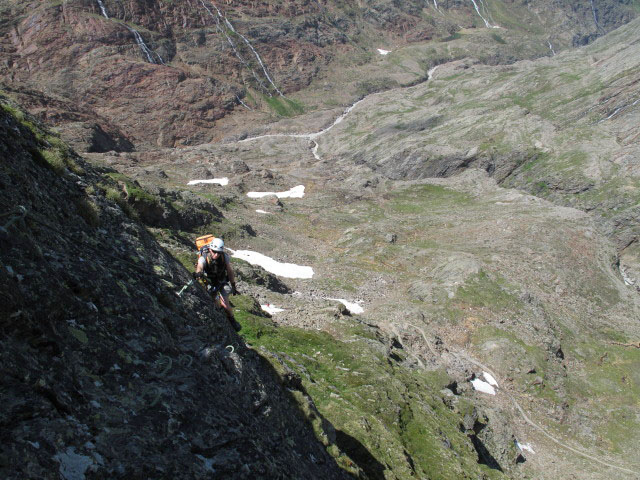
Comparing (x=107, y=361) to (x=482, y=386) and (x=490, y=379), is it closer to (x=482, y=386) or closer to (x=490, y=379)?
(x=482, y=386)

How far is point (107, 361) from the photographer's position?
6051 mm

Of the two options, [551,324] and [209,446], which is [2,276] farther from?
[551,324]

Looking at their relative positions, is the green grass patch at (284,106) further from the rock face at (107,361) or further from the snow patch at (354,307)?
the rock face at (107,361)

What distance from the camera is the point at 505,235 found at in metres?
57.5

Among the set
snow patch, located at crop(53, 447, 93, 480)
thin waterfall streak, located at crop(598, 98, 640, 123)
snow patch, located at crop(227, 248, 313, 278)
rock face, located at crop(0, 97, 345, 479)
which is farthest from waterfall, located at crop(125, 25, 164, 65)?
snow patch, located at crop(53, 447, 93, 480)

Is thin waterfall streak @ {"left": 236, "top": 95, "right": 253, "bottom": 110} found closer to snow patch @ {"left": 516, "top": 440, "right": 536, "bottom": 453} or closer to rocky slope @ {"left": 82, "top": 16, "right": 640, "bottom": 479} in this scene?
rocky slope @ {"left": 82, "top": 16, "right": 640, "bottom": 479}

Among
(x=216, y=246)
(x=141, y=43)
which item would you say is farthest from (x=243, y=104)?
(x=216, y=246)

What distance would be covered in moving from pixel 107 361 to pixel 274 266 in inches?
1543

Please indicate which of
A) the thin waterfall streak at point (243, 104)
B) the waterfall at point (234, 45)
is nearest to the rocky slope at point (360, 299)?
the thin waterfall streak at point (243, 104)

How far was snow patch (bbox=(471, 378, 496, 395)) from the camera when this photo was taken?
2986cm

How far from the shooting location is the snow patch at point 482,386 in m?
29.9

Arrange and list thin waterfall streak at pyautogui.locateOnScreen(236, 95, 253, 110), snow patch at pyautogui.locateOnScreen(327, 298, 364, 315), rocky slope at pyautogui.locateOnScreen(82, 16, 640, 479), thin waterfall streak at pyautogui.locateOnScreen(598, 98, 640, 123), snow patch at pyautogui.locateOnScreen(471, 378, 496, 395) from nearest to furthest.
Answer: rocky slope at pyautogui.locateOnScreen(82, 16, 640, 479) < snow patch at pyautogui.locateOnScreen(471, 378, 496, 395) < snow patch at pyautogui.locateOnScreen(327, 298, 364, 315) < thin waterfall streak at pyautogui.locateOnScreen(598, 98, 640, 123) < thin waterfall streak at pyautogui.locateOnScreen(236, 95, 253, 110)

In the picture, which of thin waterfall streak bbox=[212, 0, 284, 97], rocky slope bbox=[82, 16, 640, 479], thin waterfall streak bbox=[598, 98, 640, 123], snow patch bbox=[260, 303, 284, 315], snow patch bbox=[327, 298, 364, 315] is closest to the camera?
rocky slope bbox=[82, 16, 640, 479]

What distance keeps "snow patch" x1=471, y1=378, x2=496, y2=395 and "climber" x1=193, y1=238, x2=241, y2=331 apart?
25000 millimetres
